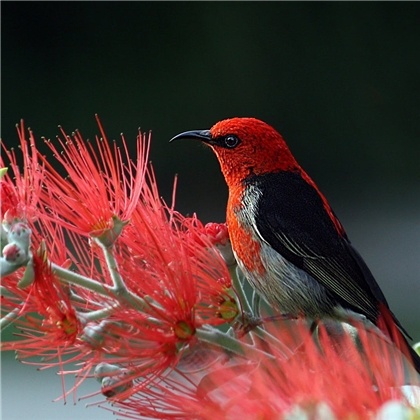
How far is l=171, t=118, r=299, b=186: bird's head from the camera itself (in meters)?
1.37

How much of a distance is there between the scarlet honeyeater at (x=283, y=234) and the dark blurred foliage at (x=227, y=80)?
1694 mm

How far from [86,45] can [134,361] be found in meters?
2.55

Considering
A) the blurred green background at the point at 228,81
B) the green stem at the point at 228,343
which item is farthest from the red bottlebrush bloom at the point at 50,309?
the blurred green background at the point at 228,81

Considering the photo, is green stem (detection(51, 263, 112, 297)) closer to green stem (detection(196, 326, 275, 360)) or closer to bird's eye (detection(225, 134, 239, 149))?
green stem (detection(196, 326, 275, 360))

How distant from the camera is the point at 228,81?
324 centimetres

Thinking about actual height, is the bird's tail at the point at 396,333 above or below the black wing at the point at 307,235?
below

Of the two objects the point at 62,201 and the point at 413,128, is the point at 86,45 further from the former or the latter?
the point at 62,201

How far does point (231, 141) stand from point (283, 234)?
5.8 inches

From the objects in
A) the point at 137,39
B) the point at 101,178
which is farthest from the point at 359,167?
the point at 101,178

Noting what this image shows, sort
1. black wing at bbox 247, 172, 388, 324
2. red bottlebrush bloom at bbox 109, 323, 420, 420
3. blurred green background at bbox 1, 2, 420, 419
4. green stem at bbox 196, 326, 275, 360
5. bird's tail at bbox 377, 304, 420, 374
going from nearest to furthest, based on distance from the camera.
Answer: red bottlebrush bloom at bbox 109, 323, 420, 420, green stem at bbox 196, 326, 275, 360, bird's tail at bbox 377, 304, 420, 374, black wing at bbox 247, 172, 388, 324, blurred green background at bbox 1, 2, 420, 419

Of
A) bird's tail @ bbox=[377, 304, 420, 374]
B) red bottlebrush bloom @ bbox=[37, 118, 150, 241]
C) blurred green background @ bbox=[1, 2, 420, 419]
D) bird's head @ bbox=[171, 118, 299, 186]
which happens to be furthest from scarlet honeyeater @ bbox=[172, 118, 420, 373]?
blurred green background @ bbox=[1, 2, 420, 419]

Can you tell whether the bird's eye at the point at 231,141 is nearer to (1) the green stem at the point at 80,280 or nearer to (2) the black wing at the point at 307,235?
(2) the black wing at the point at 307,235

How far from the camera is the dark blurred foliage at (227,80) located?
10.5 feet

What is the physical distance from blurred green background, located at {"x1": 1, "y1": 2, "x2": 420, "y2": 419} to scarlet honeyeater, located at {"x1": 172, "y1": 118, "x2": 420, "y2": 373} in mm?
1682
